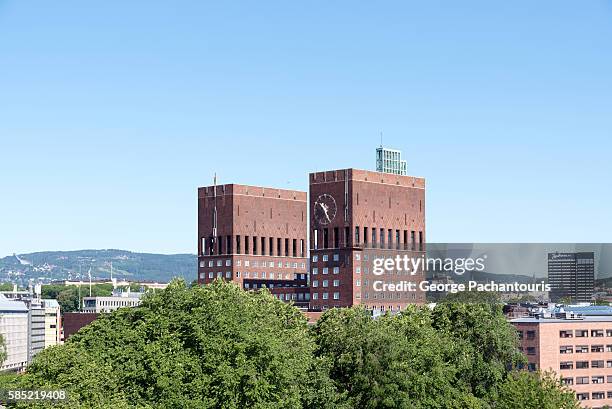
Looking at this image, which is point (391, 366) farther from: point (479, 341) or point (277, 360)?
point (479, 341)

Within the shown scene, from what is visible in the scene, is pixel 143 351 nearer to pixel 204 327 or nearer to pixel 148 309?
pixel 204 327

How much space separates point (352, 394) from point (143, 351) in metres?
21.2

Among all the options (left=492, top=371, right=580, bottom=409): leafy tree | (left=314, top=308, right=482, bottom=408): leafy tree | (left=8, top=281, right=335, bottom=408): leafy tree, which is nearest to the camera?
(left=8, top=281, right=335, bottom=408): leafy tree

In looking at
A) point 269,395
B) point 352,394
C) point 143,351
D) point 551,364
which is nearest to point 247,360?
point 269,395

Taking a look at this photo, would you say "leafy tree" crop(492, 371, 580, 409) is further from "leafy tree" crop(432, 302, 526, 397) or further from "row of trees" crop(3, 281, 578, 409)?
"leafy tree" crop(432, 302, 526, 397)

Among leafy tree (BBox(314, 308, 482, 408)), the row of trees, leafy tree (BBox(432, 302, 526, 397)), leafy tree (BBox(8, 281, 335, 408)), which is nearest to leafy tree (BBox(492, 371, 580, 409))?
A: the row of trees

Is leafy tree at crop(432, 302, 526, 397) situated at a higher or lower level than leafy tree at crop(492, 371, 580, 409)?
higher

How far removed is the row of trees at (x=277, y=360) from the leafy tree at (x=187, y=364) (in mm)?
116

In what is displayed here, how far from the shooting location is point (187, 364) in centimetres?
9738

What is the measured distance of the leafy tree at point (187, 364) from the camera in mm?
94062

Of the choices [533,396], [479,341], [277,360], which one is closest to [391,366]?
[533,396]

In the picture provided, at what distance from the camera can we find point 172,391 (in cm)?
9494

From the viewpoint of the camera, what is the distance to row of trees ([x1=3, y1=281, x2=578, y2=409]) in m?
95.6

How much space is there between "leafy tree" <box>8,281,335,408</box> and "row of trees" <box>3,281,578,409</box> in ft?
0.38
